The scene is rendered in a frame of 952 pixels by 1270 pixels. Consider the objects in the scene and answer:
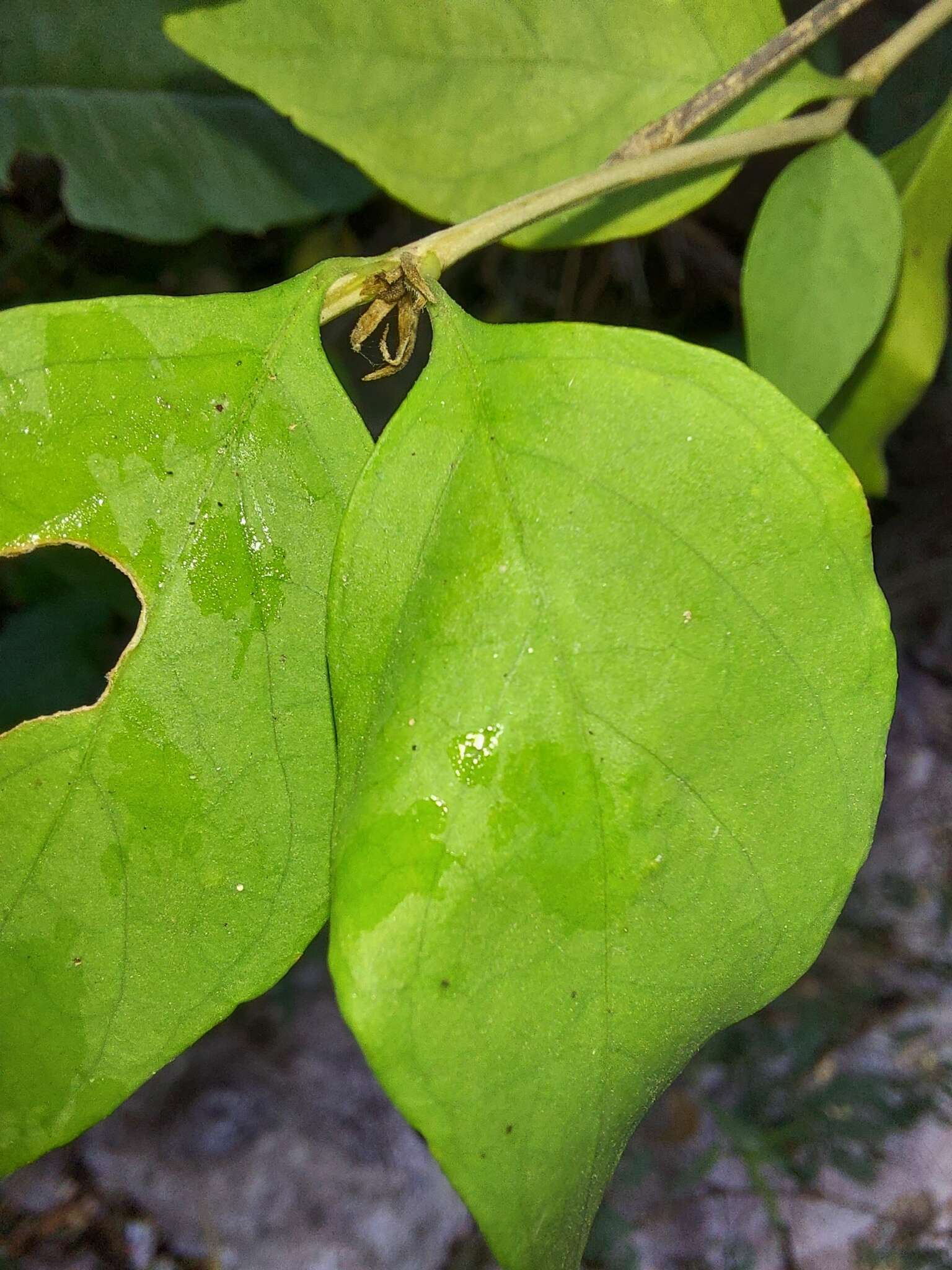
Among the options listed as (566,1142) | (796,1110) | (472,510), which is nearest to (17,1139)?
(566,1142)

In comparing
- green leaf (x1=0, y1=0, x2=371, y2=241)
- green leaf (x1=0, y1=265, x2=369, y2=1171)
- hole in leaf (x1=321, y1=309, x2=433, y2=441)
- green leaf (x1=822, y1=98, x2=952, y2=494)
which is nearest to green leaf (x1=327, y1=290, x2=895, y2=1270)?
green leaf (x1=0, y1=265, x2=369, y2=1171)

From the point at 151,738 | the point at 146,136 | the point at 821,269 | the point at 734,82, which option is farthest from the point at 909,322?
the point at 146,136

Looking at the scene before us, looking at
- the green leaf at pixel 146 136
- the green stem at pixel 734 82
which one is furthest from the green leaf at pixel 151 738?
the green leaf at pixel 146 136

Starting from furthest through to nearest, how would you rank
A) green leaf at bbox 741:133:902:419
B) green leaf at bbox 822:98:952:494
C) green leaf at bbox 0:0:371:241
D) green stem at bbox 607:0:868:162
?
green leaf at bbox 0:0:371:241, green leaf at bbox 822:98:952:494, green leaf at bbox 741:133:902:419, green stem at bbox 607:0:868:162

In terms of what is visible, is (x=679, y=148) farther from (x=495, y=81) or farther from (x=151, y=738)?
(x=151, y=738)

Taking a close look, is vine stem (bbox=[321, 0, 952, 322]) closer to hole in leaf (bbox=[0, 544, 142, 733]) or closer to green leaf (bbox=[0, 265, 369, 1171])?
green leaf (bbox=[0, 265, 369, 1171])

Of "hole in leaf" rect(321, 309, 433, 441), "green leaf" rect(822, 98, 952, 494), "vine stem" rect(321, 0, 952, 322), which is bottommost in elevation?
"hole in leaf" rect(321, 309, 433, 441)

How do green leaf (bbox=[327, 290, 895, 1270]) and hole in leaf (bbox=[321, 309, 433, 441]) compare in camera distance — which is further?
hole in leaf (bbox=[321, 309, 433, 441])
